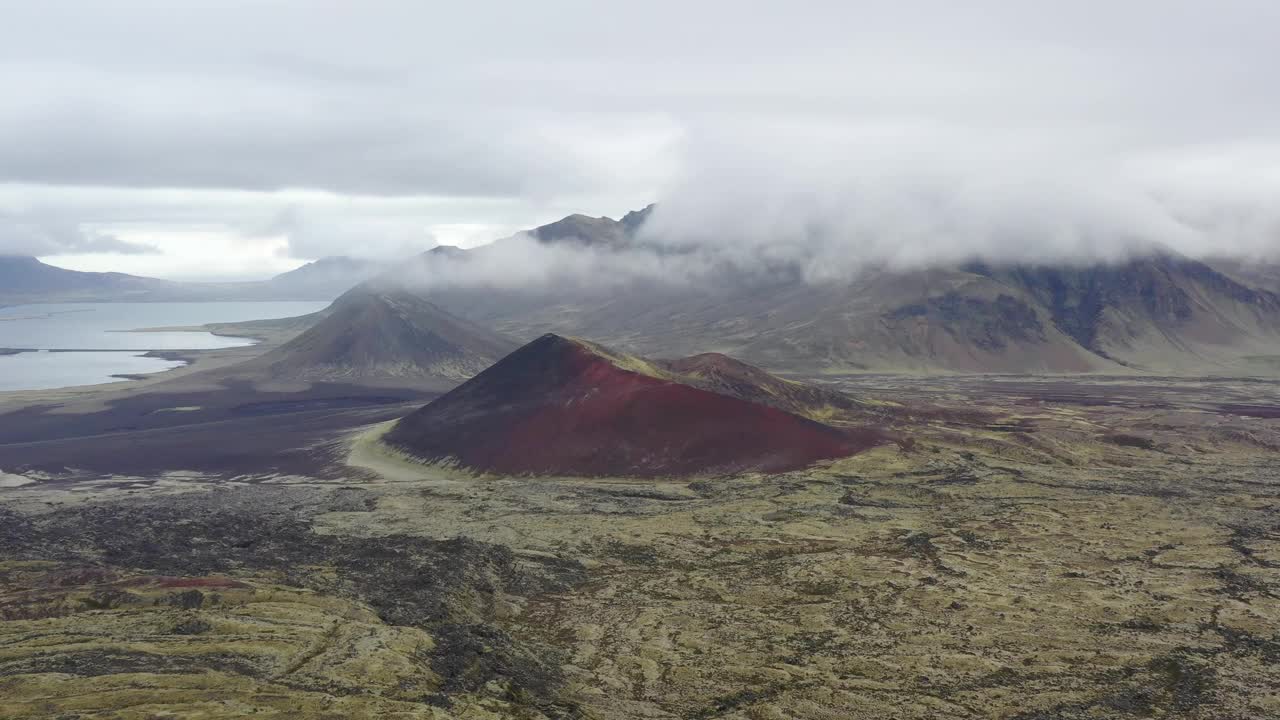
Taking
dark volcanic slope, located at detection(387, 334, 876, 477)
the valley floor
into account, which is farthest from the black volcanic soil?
dark volcanic slope, located at detection(387, 334, 876, 477)

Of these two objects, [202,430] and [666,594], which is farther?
[202,430]

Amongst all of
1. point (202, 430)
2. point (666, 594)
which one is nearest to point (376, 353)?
point (202, 430)

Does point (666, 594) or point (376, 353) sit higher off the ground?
point (376, 353)

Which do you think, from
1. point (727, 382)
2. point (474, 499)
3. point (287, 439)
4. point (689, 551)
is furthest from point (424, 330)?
point (689, 551)

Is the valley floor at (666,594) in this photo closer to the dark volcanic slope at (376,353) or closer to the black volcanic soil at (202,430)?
the black volcanic soil at (202,430)

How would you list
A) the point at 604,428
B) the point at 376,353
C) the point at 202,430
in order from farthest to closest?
1. the point at 376,353
2. the point at 202,430
3. the point at 604,428

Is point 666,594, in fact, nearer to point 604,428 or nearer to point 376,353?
point 604,428

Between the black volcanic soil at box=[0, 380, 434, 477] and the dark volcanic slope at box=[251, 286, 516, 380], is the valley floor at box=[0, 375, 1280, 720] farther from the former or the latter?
the dark volcanic slope at box=[251, 286, 516, 380]
